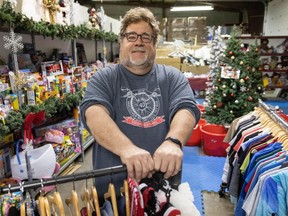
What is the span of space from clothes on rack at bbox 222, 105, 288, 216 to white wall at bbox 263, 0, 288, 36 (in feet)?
25.7

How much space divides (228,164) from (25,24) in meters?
2.52

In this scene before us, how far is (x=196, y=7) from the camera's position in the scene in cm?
1148

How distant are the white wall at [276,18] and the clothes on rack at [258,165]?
309 inches

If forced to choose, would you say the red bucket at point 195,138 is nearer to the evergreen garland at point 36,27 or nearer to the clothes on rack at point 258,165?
the clothes on rack at point 258,165

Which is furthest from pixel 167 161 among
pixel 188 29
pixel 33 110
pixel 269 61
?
pixel 188 29

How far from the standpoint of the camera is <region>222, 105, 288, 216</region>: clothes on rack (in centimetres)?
171

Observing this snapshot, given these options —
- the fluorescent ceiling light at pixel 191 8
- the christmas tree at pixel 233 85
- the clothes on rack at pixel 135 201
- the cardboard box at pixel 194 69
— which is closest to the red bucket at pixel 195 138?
the christmas tree at pixel 233 85

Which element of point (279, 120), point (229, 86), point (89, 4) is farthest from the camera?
point (89, 4)

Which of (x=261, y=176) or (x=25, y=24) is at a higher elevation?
(x=25, y=24)

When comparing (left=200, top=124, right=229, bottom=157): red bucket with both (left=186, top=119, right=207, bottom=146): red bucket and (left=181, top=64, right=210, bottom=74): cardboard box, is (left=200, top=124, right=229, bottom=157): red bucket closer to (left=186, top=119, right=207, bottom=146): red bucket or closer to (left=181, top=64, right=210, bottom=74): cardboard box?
(left=186, top=119, right=207, bottom=146): red bucket

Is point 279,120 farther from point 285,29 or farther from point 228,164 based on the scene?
point 285,29

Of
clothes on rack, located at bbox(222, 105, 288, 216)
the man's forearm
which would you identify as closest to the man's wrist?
the man's forearm

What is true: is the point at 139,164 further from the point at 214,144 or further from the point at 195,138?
the point at 195,138

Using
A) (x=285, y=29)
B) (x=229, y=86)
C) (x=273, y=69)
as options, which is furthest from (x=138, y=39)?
(x=285, y=29)
